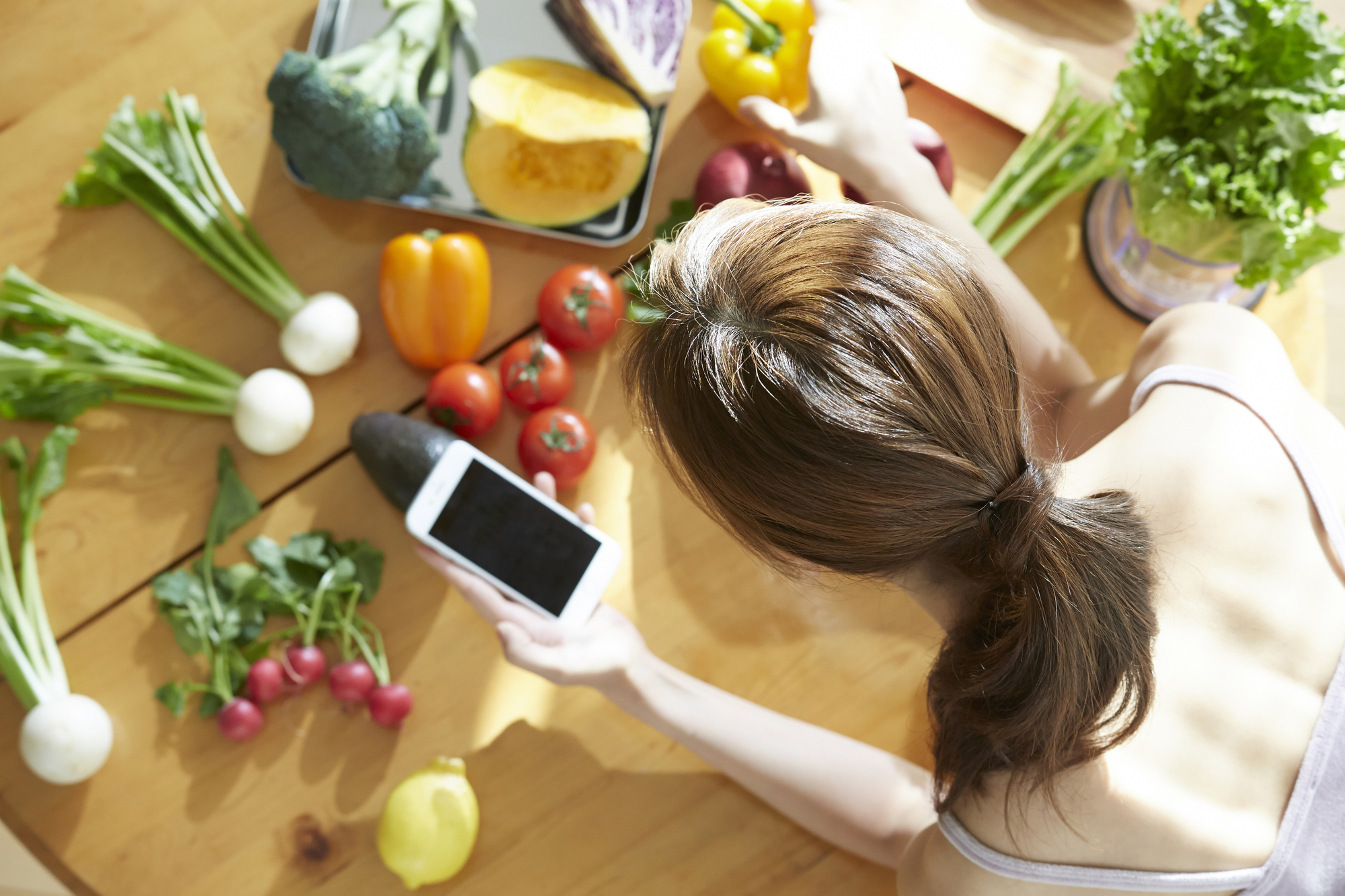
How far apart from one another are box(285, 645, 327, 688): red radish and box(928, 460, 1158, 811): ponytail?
25.5 inches

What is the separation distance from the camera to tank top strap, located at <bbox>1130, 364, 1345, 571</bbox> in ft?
2.39

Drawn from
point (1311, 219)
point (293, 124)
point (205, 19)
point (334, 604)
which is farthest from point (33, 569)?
point (1311, 219)

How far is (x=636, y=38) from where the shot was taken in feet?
3.29

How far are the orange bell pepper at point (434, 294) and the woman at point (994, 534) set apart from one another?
259 mm

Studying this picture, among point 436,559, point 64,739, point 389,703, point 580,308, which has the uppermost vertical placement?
point 580,308

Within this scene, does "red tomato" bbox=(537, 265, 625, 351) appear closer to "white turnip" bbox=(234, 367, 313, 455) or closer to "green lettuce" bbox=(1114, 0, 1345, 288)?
"white turnip" bbox=(234, 367, 313, 455)

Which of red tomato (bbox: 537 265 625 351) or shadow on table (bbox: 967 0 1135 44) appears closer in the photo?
red tomato (bbox: 537 265 625 351)

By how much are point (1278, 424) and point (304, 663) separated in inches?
38.2

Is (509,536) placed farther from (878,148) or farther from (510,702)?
(878,148)

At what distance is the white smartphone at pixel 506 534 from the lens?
2.93ft

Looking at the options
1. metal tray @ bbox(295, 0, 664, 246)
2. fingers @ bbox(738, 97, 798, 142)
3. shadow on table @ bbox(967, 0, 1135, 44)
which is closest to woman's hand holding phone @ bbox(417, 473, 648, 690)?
metal tray @ bbox(295, 0, 664, 246)

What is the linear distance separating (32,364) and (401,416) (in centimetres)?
40

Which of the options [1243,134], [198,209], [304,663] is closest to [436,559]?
[304,663]

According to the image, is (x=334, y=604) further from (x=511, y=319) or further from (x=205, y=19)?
(x=205, y=19)
